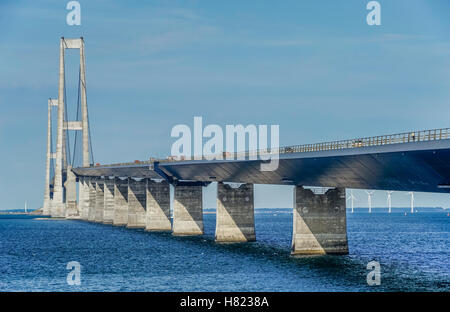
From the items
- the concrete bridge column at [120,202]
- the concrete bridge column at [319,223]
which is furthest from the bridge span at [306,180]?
the concrete bridge column at [120,202]

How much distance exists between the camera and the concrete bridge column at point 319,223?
85.7m

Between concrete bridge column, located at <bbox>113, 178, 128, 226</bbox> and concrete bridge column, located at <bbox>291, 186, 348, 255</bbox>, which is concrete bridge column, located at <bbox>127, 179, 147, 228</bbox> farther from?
concrete bridge column, located at <bbox>291, 186, 348, 255</bbox>

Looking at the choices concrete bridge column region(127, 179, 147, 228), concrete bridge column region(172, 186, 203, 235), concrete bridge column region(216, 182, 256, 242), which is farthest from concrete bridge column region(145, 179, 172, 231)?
concrete bridge column region(216, 182, 256, 242)

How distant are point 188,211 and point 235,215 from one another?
1854 centimetres

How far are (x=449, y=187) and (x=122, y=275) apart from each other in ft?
→ 102

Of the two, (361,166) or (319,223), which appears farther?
(319,223)

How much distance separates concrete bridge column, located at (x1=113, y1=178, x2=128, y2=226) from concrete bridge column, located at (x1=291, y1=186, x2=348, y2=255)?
88.2 meters

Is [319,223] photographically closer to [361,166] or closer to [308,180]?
[308,180]

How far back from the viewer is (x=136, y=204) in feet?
519

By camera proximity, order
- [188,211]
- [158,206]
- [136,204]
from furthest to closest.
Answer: [136,204]
[158,206]
[188,211]

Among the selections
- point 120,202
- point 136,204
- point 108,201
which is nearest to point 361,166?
point 136,204
